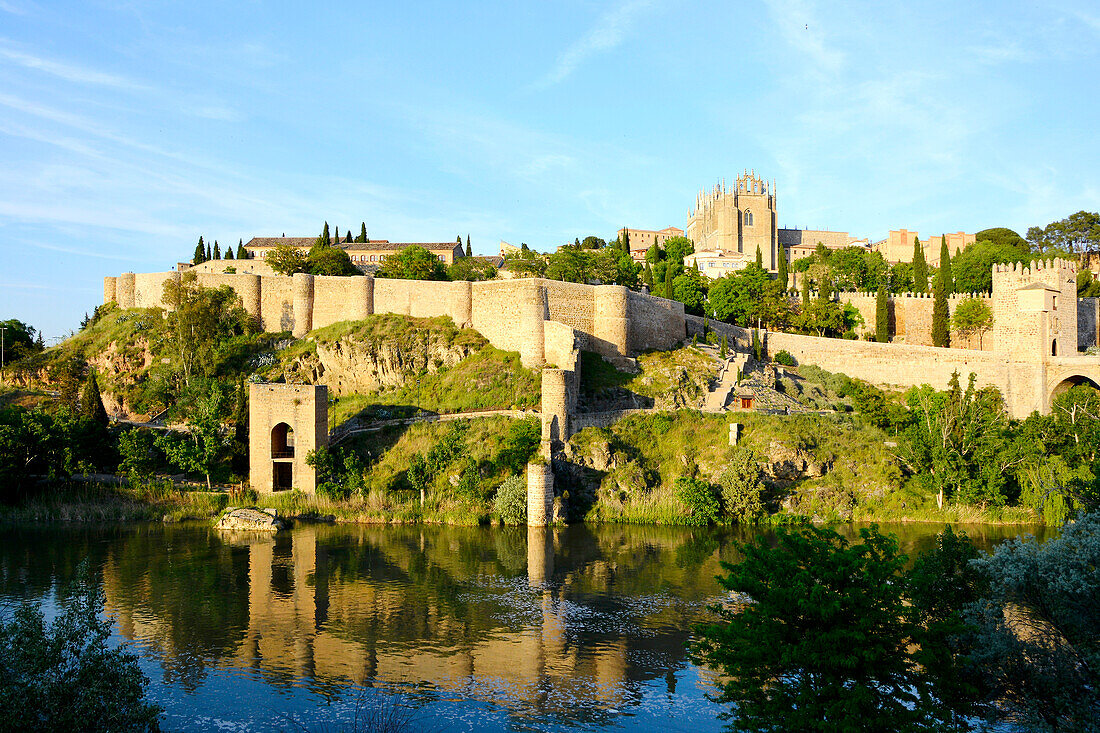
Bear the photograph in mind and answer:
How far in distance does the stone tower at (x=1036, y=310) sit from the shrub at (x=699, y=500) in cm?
1963

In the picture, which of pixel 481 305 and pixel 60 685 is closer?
pixel 60 685

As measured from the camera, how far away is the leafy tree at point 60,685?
34.8 feet

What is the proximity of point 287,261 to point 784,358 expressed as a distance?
106 ft

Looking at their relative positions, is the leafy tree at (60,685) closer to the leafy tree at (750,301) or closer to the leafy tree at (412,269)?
the leafy tree at (412,269)

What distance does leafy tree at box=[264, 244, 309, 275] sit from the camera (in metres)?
54.3

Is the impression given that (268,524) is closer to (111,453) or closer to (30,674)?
A: (111,453)

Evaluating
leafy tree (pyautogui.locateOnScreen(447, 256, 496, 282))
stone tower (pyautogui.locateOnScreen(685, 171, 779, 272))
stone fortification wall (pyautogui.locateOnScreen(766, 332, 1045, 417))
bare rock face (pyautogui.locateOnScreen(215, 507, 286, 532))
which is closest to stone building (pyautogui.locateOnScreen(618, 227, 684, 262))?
stone tower (pyautogui.locateOnScreen(685, 171, 779, 272))

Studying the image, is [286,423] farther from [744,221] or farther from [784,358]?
[744,221]

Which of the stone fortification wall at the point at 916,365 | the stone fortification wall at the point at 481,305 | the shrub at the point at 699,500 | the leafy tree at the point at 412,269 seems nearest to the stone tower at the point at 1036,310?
the stone fortification wall at the point at 916,365

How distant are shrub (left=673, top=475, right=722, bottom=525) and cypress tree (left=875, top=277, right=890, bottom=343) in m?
23.4

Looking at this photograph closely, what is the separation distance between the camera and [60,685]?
36.2 feet

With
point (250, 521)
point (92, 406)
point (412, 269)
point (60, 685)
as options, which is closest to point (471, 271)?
point (412, 269)

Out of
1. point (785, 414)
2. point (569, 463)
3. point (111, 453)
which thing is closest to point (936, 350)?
point (785, 414)

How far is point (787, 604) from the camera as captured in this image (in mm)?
11109
